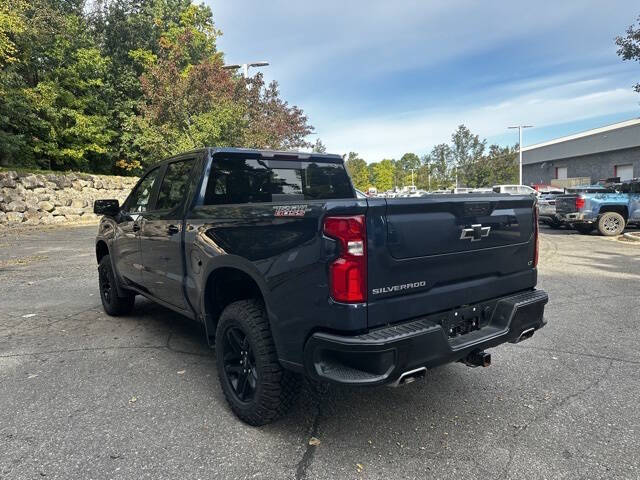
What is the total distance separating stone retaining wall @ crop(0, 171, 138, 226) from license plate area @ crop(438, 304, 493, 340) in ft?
63.6

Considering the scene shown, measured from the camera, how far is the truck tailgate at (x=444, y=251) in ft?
8.06

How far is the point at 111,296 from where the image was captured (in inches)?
222

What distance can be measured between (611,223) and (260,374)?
1477 centimetres

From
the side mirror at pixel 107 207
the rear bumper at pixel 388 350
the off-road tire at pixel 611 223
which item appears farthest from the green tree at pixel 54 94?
the off-road tire at pixel 611 223

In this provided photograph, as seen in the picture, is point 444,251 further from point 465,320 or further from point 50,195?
point 50,195

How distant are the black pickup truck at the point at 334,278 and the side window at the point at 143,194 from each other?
2.24 ft

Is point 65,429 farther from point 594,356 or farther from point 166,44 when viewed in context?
point 166,44

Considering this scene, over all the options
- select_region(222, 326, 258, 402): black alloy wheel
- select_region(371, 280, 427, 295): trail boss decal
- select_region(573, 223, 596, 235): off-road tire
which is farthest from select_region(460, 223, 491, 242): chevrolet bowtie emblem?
select_region(573, 223, 596, 235): off-road tire

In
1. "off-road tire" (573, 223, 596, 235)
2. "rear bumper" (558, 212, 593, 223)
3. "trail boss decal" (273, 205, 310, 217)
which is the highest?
"trail boss decal" (273, 205, 310, 217)

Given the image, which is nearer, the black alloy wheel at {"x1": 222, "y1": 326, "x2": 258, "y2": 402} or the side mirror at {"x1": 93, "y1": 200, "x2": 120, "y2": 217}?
the black alloy wheel at {"x1": 222, "y1": 326, "x2": 258, "y2": 402}

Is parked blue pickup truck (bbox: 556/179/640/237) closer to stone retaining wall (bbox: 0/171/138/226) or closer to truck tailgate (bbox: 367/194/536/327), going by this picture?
truck tailgate (bbox: 367/194/536/327)

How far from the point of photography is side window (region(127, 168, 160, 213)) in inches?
184

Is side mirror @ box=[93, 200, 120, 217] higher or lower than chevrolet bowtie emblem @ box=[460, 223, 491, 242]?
higher

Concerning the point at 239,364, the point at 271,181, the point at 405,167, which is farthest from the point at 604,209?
the point at 405,167
